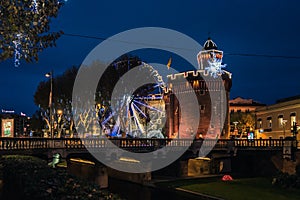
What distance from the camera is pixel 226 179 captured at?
40.6 m

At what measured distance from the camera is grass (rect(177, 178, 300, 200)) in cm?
3139

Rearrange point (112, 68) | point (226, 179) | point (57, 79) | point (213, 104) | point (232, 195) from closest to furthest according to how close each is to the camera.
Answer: point (232, 195), point (226, 179), point (112, 68), point (57, 79), point (213, 104)

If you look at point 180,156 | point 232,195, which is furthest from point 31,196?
point 180,156

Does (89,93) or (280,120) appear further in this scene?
(280,120)

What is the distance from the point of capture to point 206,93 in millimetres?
65562

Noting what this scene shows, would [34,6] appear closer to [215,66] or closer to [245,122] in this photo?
[215,66]

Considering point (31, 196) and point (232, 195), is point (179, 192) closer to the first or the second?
point (232, 195)

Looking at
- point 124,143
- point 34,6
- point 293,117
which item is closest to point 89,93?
point 124,143

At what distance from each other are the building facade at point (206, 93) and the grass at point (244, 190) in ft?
81.2

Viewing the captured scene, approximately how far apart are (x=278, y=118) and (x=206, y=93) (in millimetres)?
12018

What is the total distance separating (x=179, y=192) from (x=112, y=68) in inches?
861

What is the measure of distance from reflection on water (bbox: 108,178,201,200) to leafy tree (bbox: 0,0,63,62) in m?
25.9

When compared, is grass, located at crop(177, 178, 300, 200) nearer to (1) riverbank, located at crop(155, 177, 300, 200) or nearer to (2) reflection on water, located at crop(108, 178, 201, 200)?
(1) riverbank, located at crop(155, 177, 300, 200)

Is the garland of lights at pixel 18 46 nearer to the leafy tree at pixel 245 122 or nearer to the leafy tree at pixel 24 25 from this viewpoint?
the leafy tree at pixel 24 25
